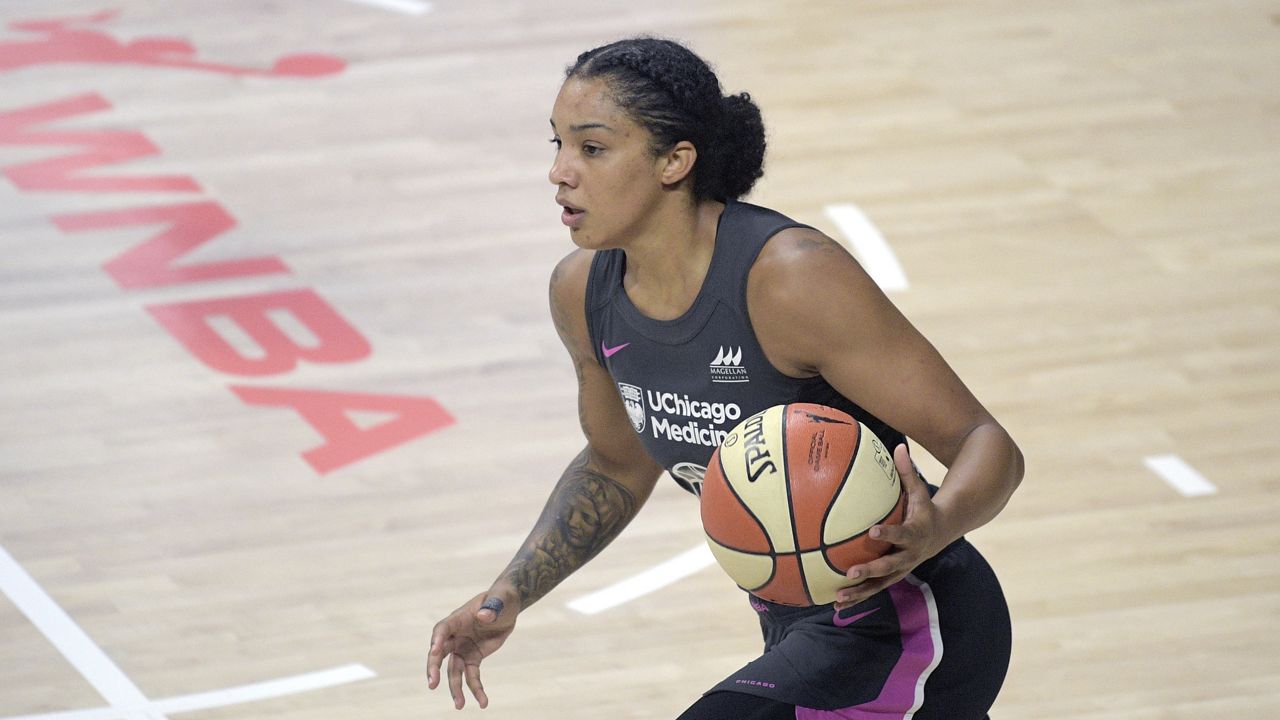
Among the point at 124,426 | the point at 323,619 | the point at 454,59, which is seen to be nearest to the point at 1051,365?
the point at 323,619

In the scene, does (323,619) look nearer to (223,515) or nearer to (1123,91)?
(223,515)

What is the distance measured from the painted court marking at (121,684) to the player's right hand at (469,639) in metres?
1.36

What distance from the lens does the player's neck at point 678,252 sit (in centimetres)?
256

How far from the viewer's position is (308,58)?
8031 millimetres

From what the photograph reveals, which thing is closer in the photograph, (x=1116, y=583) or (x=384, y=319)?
(x=1116, y=583)

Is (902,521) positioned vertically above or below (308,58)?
above

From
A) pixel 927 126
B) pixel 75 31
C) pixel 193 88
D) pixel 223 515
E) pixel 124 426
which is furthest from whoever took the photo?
pixel 75 31

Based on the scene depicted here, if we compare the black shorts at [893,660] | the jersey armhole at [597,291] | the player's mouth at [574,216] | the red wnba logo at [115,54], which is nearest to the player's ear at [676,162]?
the player's mouth at [574,216]

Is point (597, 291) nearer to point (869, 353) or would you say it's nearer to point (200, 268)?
point (869, 353)

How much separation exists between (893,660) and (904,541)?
468 millimetres

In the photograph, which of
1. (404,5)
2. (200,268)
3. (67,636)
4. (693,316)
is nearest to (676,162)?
(693,316)

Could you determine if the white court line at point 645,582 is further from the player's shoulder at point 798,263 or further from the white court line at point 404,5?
the white court line at point 404,5

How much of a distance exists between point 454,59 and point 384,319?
8.47ft

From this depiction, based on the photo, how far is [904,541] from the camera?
2.18 m
